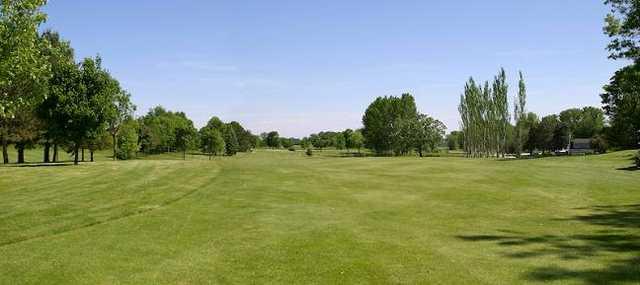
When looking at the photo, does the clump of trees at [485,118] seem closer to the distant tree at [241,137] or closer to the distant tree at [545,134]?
the distant tree at [545,134]

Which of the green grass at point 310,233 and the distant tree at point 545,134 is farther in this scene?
the distant tree at point 545,134

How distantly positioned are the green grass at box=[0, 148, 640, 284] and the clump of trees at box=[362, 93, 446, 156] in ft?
323

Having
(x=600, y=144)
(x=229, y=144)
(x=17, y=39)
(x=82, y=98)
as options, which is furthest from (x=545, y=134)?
(x=17, y=39)

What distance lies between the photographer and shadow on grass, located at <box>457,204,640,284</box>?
10.7 meters

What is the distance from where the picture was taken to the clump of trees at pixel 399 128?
422ft

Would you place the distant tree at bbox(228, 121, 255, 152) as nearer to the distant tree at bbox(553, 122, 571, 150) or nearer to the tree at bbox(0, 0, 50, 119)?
the distant tree at bbox(553, 122, 571, 150)

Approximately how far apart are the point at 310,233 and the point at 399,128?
4587 inches

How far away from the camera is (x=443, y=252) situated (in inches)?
521

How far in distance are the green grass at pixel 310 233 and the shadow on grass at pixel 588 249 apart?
5 centimetres

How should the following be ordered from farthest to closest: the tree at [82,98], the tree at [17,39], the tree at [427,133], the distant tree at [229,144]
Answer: the distant tree at [229,144], the tree at [427,133], the tree at [82,98], the tree at [17,39]

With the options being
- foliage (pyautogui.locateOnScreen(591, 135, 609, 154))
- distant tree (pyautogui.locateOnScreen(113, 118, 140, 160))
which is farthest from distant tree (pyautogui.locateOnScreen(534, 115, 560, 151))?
distant tree (pyautogui.locateOnScreen(113, 118, 140, 160))

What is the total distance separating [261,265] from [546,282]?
691 cm

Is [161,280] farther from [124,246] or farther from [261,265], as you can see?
[124,246]

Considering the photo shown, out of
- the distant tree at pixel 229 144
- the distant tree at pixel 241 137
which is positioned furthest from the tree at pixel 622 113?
the distant tree at pixel 241 137
